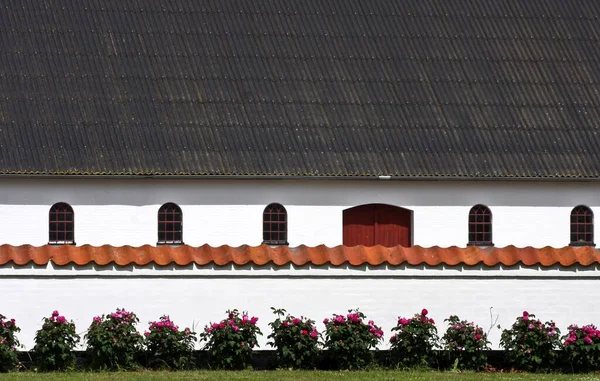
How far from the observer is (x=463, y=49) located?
120 ft

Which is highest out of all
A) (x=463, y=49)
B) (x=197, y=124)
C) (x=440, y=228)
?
(x=463, y=49)

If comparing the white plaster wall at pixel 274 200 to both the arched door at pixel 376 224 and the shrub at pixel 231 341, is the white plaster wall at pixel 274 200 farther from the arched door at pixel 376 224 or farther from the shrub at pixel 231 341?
the shrub at pixel 231 341

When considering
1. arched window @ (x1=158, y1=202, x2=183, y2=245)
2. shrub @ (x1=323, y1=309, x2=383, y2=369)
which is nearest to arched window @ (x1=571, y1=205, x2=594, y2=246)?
arched window @ (x1=158, y1=202, x2=183, y2=245)

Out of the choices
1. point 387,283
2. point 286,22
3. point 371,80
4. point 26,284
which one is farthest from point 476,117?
point 26,284

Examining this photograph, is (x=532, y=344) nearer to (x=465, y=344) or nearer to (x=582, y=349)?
(x=582, y=349)

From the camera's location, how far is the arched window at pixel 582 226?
110ft

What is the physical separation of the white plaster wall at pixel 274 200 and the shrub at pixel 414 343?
12395 mm

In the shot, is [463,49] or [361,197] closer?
[361,197]

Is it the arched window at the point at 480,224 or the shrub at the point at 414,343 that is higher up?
the arched window at the point at 480,224

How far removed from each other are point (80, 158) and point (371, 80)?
7.90m

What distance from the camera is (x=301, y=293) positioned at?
67.3ft

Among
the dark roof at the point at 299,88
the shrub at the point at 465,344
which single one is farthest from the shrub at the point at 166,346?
the dark roof at the point at 299,88

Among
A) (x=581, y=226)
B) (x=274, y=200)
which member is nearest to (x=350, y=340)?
(x=274, y=200)

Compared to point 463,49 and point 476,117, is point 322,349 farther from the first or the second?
point 463,49
